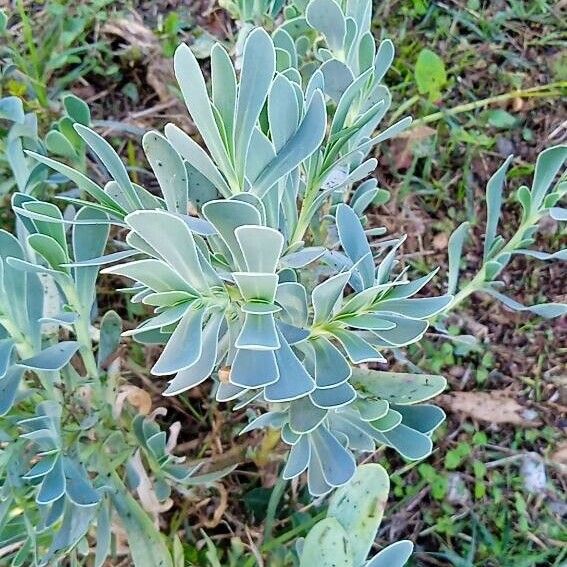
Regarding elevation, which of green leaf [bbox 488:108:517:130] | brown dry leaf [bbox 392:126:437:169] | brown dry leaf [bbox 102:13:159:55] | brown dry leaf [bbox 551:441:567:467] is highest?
brown dry leaf [bbox 102:13:159:55]

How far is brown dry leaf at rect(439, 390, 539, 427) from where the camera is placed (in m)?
1.52

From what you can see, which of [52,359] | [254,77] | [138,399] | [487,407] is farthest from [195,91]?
[487,407]

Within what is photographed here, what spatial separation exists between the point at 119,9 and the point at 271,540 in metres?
1.18

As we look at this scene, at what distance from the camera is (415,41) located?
177 centimetres

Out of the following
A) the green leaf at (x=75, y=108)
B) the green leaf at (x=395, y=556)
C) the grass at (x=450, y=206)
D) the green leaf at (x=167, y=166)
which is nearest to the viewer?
the green leaf at (x=167, y=166)

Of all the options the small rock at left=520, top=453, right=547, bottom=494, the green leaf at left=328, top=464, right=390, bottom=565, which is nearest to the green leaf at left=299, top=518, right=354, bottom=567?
the green leaf at left=328, top=464, right=390, bottom=565

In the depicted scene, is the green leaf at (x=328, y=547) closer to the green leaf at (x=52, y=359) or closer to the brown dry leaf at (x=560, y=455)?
the green leaf at (x=52, y=359)

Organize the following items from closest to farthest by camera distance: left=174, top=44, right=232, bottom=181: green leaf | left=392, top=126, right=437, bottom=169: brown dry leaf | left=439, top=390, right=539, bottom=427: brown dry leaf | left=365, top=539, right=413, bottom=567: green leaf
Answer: left=174, top=44, right=232, bottom=181: green leaf
left=365, top=539, right=413, bottom=567: green leaf
left=439, top=390, right=539, bottom=427: brown dry leaf
left=392, top=126, right=437, bottom=169: brown dry leaf

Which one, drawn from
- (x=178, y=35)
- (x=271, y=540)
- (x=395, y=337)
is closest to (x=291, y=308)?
(x=395, y=337)

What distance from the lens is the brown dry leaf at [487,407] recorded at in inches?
59.7

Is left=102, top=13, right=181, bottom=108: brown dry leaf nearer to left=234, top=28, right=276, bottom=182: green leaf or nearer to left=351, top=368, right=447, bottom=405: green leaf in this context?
left=351, top=368, right=447, bottom=405: green leaf

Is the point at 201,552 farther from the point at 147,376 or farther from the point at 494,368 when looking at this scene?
the point at 494,368

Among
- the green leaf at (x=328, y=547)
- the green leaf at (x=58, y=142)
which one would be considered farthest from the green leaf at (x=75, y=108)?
the green leaf at (x=328, y=547)

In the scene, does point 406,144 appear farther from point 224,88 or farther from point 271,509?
point 224,88
